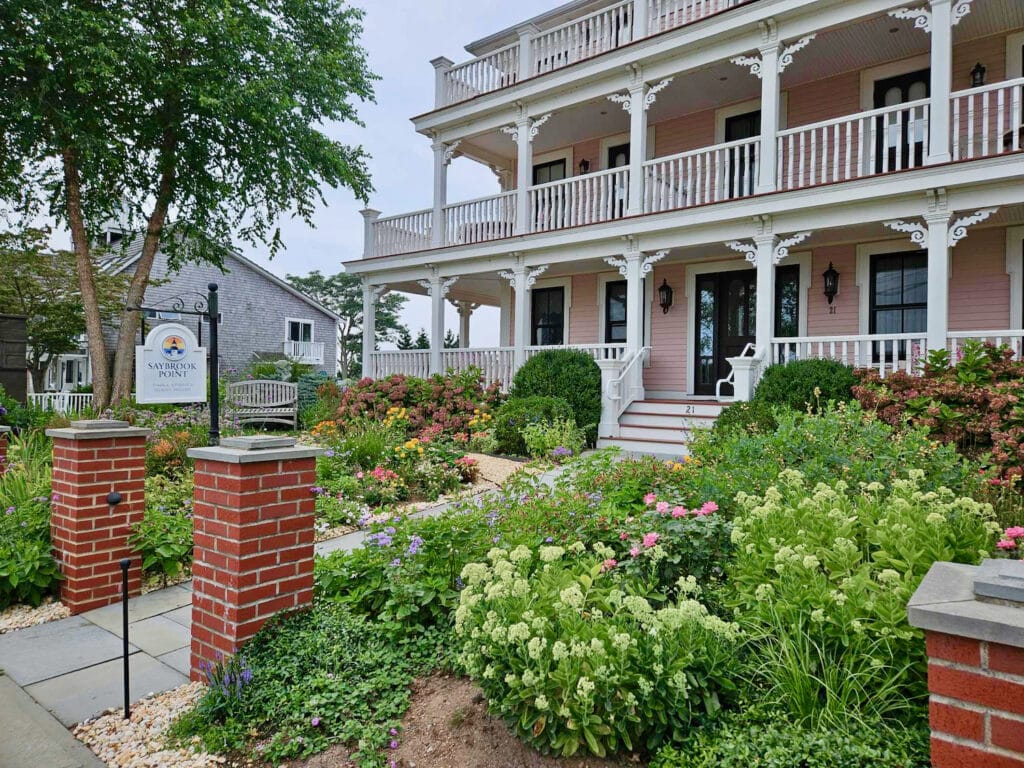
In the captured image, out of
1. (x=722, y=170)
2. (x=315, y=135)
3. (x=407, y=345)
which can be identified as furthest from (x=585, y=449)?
(x=407, y=345)

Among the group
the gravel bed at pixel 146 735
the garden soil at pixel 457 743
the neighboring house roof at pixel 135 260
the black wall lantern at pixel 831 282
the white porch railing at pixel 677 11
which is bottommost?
the gravel bed at pixel 146 735

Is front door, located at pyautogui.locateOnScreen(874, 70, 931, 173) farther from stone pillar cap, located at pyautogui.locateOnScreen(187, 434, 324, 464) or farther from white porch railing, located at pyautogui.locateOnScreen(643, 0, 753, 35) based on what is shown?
stone pillar cap, located at pyautogui.locateOnScreen(187, 434, 324, 464)

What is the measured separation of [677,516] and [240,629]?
2.23 metres

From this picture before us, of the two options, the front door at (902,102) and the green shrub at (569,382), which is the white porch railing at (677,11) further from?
the green shrub at (569,382)

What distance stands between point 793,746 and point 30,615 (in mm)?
4570

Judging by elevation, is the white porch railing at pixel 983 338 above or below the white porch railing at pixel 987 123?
below

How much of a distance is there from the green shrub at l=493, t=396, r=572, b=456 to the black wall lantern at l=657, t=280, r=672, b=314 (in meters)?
4.00

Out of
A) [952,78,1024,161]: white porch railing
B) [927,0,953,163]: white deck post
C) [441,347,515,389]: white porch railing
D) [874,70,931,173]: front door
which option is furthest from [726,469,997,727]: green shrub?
[441,347,515,389]: white porch railing

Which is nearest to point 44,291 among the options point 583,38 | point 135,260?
point 135,260

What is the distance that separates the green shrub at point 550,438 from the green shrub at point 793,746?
591 centimetres

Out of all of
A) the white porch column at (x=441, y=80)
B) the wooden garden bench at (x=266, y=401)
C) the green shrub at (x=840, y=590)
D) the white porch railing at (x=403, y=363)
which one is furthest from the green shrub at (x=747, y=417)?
the wooden garden bench at (x=266, y=401)

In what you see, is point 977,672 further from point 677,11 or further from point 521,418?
point 677,11

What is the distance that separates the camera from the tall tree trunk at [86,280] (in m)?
13.8

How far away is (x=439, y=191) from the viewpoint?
13445 mm
